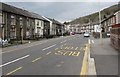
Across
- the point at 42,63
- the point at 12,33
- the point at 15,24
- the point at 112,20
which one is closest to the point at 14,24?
the point at 15,24

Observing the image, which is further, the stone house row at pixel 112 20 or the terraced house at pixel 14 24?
the terraced house at pixel 14 24

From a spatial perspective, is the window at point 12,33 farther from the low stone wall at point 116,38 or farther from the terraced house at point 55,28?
the terraced house at point 55,28

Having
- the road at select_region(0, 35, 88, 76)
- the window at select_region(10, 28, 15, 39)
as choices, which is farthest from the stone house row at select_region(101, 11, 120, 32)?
the window at select_region(10, 28, 15, 39)

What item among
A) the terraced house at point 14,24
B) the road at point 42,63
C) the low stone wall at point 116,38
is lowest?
the road at point 42,63

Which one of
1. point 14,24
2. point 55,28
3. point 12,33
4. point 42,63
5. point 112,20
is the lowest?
point 42,63

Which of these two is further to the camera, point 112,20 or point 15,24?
point 112,20

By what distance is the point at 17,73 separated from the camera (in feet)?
19.2

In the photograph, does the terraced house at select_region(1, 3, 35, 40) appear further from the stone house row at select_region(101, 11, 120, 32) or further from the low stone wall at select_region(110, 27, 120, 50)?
the stone house row at select_region(101, 11, 120, 32)

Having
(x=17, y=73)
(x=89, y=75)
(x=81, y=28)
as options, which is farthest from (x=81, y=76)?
(x=81, y=28)

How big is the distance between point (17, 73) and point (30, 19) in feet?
103

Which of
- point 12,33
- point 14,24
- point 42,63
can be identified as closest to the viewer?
point 42,63

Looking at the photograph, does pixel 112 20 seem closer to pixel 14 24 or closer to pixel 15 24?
pixel 15 24

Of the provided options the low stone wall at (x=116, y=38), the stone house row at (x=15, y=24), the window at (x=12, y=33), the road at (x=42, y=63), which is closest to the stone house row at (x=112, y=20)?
the low stone wall at (x=116, y=38)

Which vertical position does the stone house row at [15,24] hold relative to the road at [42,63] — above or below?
above
